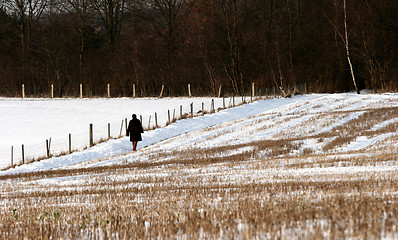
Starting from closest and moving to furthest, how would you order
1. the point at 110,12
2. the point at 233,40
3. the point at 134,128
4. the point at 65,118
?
the point at 134,128 → the point at 65,118 → the point at 233,40 → the point at 110,12

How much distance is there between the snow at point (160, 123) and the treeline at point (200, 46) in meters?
8.37

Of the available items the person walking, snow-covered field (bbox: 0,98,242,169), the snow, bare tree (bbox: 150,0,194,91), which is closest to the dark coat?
the person walking

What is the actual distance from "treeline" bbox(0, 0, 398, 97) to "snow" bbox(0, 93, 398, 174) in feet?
Result: 27.5

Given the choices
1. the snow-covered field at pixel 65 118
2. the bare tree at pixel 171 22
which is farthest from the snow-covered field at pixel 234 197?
the bare tree at pixel 171 22

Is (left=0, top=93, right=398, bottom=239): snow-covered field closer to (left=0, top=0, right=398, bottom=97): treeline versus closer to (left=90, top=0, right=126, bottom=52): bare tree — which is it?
(left=0, top=0, right=398, bottom=97): treeline

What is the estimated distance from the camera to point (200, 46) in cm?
5800

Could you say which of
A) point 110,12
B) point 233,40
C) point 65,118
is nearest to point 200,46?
point 233,40

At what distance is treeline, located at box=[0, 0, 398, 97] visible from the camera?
2064 inches

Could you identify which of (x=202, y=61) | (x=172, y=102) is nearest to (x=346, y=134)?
(x=172, y=102)

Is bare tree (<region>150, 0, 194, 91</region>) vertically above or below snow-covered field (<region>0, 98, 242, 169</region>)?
above

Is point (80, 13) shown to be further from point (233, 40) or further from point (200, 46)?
point (233, 40)

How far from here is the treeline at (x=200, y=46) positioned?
5244cm

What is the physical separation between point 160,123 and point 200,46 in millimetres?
22105

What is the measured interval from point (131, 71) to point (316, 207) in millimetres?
57418
